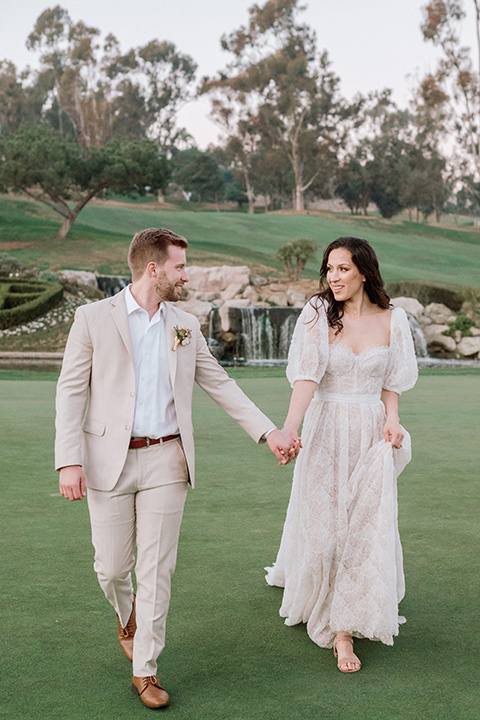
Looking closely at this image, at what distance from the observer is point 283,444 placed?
12.4 ft

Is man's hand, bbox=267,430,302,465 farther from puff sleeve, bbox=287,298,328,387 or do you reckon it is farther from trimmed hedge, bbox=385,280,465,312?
trimmed hedge, bbox=385,280,465,312

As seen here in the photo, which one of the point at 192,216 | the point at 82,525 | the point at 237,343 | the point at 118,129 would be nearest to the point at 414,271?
the point at 192,216

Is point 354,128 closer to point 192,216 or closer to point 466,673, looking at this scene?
point 192,216

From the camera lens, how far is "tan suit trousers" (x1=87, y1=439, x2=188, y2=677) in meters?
3.34

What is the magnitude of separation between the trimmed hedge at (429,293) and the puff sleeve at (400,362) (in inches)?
1091

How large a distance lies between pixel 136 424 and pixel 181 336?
400mm

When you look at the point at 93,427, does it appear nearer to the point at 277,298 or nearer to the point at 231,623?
the point at 231,623

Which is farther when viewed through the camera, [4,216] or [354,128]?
[354,128]

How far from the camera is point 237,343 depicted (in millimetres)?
26906

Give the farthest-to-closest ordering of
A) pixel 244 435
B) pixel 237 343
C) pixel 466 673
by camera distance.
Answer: pixel 237 343 < pixel 244 435 < pixel 466 673

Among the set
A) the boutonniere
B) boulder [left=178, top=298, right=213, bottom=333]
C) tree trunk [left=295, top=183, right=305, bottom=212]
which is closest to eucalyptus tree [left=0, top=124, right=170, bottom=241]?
boulder [left=178, top=298, right=213, bottom=333]

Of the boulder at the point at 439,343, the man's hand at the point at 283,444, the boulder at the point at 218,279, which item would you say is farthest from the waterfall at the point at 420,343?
the man's hand at the point at 283,444

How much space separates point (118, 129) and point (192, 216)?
1658cm

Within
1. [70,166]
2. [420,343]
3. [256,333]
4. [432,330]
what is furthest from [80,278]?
[432,330]
